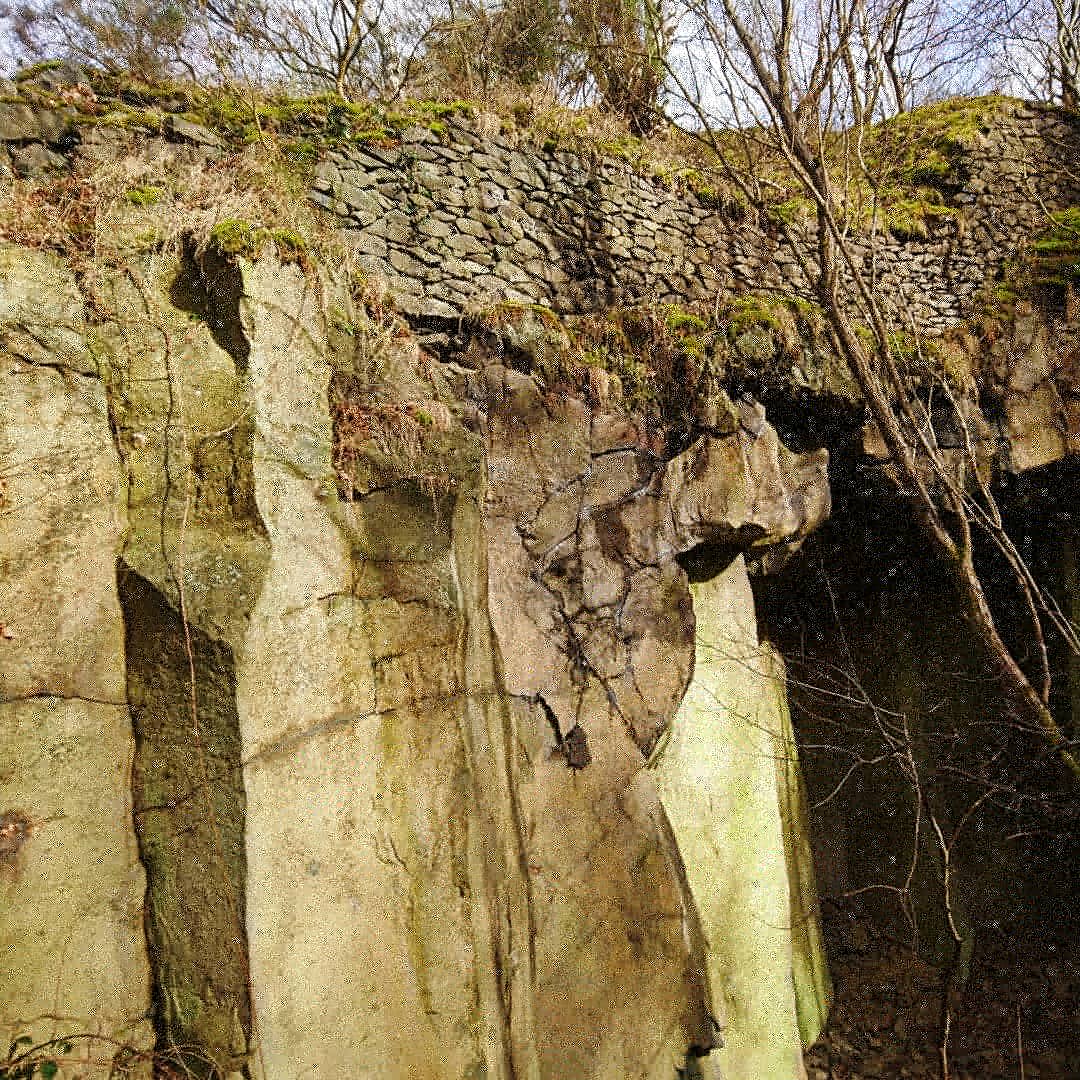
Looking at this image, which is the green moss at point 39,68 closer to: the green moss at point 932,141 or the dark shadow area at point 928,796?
the dark shadow area at point 928,796


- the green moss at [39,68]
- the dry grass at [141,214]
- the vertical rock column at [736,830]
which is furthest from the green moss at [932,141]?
the green moss at [39,68]

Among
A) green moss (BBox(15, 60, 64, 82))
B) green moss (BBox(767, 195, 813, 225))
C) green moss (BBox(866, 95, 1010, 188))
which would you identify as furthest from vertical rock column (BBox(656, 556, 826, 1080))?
green moss (BBox(15, 60, 64, 82))

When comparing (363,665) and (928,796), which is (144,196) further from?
(928,796)

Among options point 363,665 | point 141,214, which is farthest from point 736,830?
point 141,214

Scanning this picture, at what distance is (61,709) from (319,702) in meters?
0.92

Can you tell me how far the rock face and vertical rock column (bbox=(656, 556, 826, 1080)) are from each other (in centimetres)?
88

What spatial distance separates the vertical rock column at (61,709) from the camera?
106 inches

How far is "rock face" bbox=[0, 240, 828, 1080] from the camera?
286 centimetres

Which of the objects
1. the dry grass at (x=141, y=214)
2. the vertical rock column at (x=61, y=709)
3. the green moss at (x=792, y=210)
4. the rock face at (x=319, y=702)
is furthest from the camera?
the green moss at (x=792, y=210)

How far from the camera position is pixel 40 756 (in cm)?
281

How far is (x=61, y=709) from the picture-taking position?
289 centimetres

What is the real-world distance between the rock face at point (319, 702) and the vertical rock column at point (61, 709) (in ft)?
0.04

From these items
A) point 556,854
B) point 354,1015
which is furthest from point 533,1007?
point 354,1015

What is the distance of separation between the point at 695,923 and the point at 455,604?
238 centimetres
